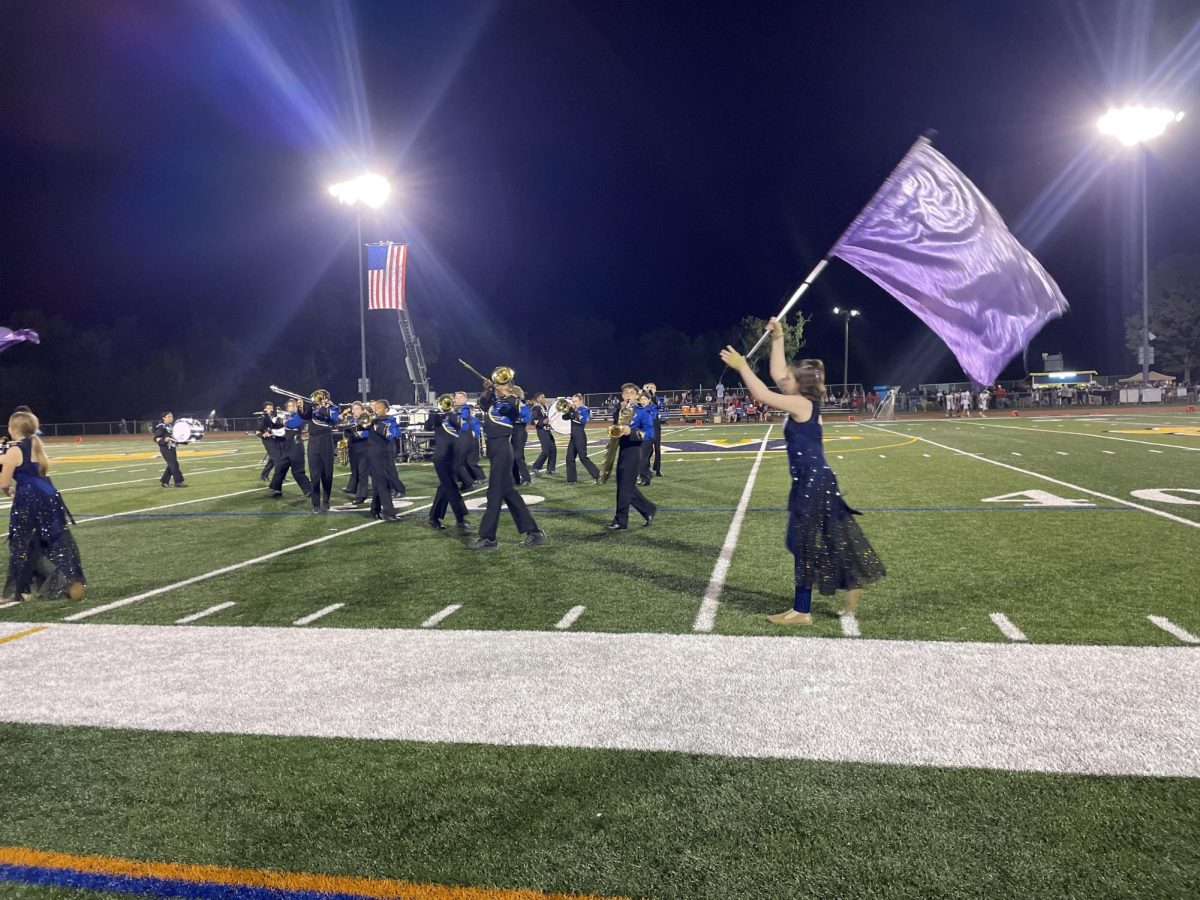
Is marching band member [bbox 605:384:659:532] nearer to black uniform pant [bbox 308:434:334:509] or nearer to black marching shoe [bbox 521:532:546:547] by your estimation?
black marching shoe [bbox 521:532:546:547]

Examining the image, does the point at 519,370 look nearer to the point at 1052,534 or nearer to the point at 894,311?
the point at 894,311

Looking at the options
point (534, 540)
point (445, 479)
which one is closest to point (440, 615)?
point (534, 540)

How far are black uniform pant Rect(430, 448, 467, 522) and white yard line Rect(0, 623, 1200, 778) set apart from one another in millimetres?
4548

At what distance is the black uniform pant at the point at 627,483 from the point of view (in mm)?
9492

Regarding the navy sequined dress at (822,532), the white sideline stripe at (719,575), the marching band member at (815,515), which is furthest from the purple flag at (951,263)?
the white sideline stripe at (719,575)

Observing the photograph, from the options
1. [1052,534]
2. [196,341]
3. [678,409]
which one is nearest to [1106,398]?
[678,409]

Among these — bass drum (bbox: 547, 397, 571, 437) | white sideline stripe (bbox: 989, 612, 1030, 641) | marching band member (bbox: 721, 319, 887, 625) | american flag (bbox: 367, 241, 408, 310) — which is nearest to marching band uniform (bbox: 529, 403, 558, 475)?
bass drum (bbox: 547, 397, 571, 437)

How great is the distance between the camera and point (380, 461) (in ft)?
36.0

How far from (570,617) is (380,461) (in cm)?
625

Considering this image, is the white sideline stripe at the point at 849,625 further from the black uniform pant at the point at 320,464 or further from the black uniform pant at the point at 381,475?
the black uniform pant at the point at 320,464

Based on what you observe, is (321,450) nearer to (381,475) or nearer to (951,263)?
(381,475)

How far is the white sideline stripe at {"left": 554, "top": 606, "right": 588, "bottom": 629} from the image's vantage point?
538cm

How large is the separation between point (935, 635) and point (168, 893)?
14.1ft

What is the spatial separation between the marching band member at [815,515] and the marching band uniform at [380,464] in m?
7.15
